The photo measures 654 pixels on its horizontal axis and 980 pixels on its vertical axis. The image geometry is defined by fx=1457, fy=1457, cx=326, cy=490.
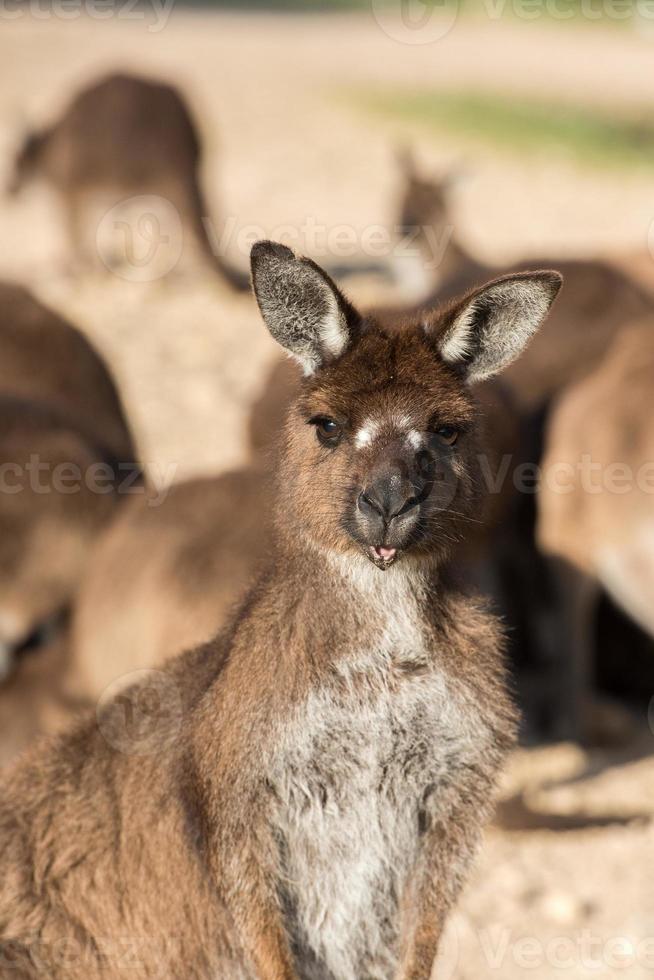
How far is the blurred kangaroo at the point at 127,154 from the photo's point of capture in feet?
32.2

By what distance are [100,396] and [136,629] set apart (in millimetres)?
1800

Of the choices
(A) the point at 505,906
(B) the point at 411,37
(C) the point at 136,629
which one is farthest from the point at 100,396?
(B) the point at 411,37

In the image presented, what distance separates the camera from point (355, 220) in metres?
12.0

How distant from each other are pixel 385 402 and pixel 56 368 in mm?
3566

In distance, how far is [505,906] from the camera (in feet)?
13.8

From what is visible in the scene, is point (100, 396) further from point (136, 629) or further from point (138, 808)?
point (138, 808)

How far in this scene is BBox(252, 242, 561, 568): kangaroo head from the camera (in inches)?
106

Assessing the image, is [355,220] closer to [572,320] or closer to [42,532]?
[572,320]

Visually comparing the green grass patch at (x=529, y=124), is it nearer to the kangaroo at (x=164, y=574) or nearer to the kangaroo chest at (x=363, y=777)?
the kangaroo at (x=164, y=574)

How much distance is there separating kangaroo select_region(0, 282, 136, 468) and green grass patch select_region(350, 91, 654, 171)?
896 centimetres

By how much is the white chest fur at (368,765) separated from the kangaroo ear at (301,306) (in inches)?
20.6

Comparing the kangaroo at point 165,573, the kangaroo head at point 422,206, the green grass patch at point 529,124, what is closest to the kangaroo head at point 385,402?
the kangaroo at point 165,573

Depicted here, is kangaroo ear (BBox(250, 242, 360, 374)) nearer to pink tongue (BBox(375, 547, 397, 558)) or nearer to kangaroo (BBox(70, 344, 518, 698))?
pink tongue (BBox(375, 547, 397, 558))

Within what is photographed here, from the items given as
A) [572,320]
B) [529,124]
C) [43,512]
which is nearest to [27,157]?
[572,320]
